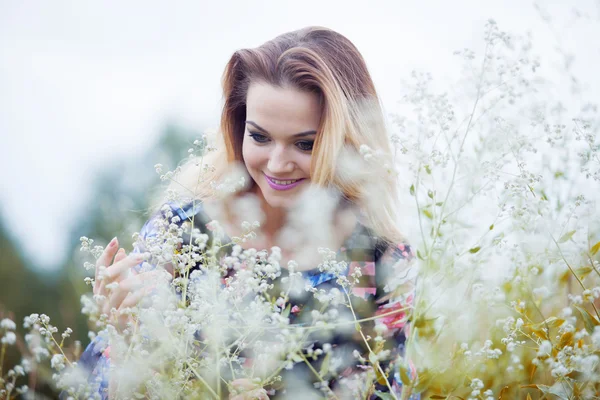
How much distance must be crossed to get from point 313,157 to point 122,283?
97 centimetres

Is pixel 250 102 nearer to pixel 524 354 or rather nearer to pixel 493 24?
pixel 493 24

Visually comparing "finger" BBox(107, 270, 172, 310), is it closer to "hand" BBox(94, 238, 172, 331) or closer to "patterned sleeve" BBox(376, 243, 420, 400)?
"hand" BBox(94, 238, 172, 331)

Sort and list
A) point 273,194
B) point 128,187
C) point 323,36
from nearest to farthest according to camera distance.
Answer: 1. point 273,194
2. point 323,36
3. point 128,187

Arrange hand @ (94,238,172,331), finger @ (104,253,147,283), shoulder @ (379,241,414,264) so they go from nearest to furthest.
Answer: hand @ (94,238,172,331) → finger @ (104,253,147,283) → shoulder @ (379,241,414,264)

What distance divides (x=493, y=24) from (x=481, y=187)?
464 millimetres

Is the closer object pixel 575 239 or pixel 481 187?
pixel 481 187

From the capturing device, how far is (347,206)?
8.68ft

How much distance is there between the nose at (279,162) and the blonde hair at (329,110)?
103mm

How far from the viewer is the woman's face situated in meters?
2.18

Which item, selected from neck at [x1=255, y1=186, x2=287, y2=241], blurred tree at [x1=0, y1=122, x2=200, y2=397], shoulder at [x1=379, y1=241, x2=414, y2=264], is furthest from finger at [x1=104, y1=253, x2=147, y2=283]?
blurred tree at [x1=0, y1=122, x2=200, y2=397]

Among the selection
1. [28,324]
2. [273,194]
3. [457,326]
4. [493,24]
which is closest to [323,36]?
[273,194]

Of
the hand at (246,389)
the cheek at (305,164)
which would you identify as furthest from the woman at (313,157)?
the hand at (246,389)

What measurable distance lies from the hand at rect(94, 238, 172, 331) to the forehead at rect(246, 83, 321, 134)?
0.84 m

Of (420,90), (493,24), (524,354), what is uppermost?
(493,24)
